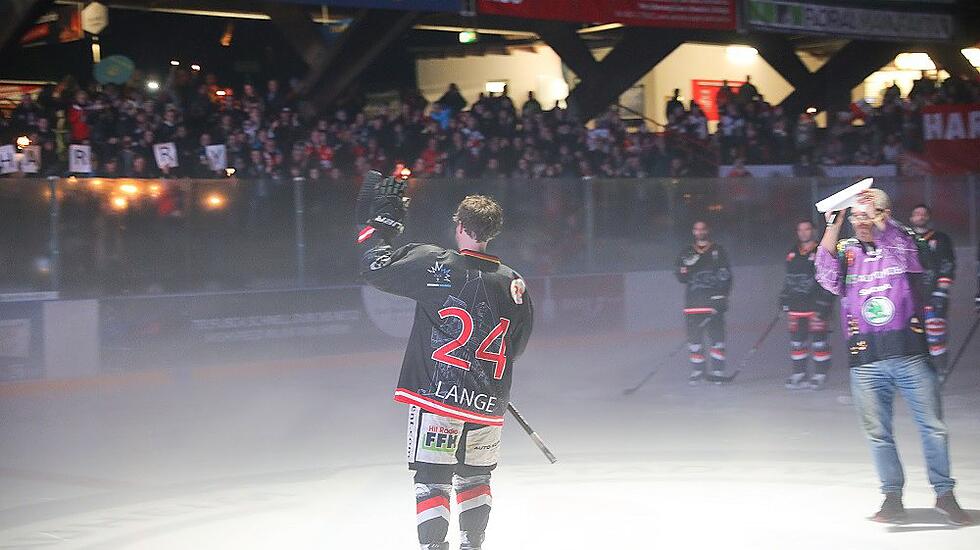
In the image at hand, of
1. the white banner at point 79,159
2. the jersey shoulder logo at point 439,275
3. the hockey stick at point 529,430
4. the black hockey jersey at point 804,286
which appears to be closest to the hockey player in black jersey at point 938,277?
the black hockey jersey at point 804,286

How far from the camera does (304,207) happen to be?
13.3 metres

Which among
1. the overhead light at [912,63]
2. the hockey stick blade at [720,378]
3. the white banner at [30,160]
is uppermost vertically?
the overhead light at [912,63]

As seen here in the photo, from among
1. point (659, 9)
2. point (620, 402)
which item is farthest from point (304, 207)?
point (659, 9)

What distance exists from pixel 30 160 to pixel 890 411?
32.8 ft

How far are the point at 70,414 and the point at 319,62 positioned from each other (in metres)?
8.21

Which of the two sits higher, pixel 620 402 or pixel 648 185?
pixel 648 185

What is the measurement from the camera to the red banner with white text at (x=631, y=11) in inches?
658

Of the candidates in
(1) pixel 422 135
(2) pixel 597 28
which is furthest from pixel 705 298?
(2) pixel 597 28

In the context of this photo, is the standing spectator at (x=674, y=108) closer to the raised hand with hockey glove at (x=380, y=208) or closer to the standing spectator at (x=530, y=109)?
the standing spectator at (x=530, y=109)

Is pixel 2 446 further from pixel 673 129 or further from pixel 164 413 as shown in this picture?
pixel 673 129

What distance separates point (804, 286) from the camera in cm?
1091

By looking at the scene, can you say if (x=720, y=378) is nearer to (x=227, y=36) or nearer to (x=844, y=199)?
(x=844, y=199)

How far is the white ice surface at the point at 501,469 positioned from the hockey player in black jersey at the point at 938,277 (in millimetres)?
475

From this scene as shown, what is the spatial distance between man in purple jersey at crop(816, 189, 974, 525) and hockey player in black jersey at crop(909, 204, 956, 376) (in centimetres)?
467
